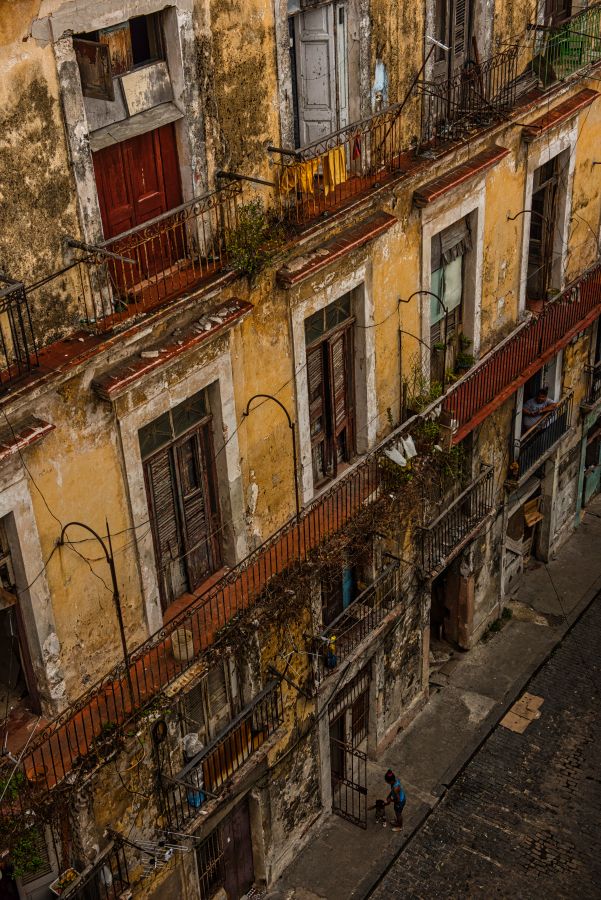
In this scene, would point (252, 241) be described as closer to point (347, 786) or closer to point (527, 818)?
point (347, 786)

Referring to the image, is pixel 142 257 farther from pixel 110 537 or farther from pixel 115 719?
pixel 115 719

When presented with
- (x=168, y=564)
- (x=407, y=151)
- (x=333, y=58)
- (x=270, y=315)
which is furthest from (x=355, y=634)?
(x=333, y=58)

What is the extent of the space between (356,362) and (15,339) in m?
6.81

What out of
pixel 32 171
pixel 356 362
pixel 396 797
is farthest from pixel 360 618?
pixel 32 171

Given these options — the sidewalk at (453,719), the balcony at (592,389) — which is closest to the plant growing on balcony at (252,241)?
the sidewalk at (453,719)

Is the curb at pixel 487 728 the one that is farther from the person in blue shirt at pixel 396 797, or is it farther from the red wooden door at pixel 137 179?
the red wooden door at pixel 137 179

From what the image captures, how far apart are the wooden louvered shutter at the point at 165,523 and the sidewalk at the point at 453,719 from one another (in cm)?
703

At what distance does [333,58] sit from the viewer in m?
15.3

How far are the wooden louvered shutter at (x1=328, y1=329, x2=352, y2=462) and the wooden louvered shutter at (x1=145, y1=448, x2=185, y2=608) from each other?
11.2ft

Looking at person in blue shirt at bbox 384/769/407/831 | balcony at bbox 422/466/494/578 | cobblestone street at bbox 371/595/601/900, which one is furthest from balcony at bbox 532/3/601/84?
person in blue shirt at bbox 384/769/407/831

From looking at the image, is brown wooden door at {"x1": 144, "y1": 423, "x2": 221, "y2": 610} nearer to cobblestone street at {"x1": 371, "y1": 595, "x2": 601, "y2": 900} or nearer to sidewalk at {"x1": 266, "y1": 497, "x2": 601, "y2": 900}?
sidewalk at {"x1": 266, "y1": 497, "x2": 601, "y2": 900}

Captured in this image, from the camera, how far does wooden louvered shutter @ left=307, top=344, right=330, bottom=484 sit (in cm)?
1645

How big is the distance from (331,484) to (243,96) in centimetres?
611

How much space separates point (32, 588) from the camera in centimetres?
1246
